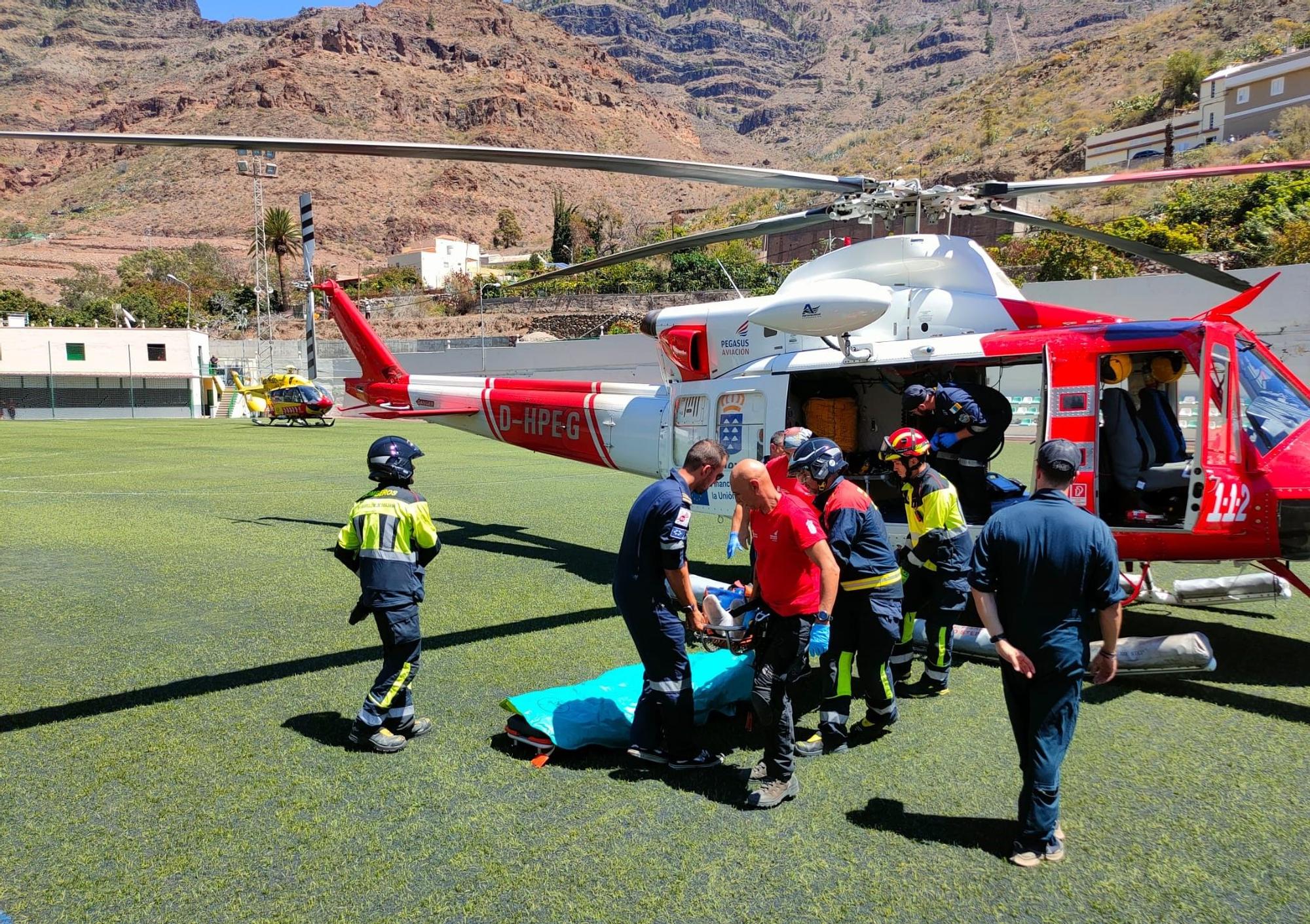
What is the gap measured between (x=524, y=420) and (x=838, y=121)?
201559 millimetres

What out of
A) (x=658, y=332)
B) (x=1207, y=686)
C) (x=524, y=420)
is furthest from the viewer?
(x=524, y=420)

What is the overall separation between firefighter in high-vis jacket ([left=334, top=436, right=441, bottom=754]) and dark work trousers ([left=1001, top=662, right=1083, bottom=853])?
3082 millimetres

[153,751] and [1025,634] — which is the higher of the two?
[1025,634]

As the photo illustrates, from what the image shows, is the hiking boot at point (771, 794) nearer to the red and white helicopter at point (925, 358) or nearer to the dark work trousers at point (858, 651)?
the dark work trousers at point (858, 651)

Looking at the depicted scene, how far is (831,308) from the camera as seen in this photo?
6.84 meters

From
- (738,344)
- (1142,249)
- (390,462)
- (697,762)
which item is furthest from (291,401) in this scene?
(697,762)

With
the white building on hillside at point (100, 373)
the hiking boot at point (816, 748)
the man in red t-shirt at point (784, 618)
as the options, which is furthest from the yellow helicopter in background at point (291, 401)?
the man in red t-shirt at point (784, 618)

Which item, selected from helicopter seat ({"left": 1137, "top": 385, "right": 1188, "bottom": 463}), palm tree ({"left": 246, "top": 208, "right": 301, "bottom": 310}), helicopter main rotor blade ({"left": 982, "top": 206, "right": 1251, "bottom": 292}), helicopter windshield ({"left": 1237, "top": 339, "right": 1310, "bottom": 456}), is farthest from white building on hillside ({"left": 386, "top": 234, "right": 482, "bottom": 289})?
helicopter windshield ({"left": 1237, "top": 339, "right": 1310, "bottom": 456})

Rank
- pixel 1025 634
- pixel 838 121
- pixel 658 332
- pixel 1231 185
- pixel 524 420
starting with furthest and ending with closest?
pixel 838 121 → pixel 1231 185 → pixel 524 420 → pixel 658 332 → pixel 1025 634

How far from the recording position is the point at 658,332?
910cm

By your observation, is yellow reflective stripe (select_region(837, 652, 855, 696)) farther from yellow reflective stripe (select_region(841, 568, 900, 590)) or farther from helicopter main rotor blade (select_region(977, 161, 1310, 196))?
helicopter main rotor blade (select_region(977, 161, 1310, 196))

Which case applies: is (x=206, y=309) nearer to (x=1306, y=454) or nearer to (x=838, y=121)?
(x=1306, y=454)

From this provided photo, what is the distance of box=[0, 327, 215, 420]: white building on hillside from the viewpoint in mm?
42406

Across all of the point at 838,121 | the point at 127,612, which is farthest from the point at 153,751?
the point at 838,121
